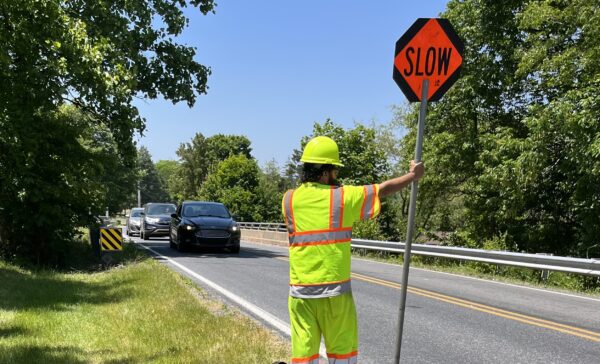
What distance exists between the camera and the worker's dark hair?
3031 millimetres

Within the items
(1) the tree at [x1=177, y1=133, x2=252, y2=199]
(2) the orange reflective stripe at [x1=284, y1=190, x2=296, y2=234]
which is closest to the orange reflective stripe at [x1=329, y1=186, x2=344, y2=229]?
(2) the orange reflective stripe at [x1=284, y1=190, x2=296, y2=234]

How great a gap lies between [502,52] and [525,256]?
12.8 m

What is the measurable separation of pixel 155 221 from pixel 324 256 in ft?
78.9

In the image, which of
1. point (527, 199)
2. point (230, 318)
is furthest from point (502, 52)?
point (230, 318)

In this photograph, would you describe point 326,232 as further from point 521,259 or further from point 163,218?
point 163,218

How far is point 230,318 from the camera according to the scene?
680 cm

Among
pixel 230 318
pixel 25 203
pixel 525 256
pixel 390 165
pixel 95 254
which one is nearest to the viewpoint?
pixel 230 318

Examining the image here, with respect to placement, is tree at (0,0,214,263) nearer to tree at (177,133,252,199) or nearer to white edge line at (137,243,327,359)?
white edge line at (137,243,327,359)

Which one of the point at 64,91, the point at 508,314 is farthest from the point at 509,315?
the point at 64,91

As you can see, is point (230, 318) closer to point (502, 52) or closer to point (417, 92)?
point (417, 92)

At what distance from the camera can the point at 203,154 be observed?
90188mm

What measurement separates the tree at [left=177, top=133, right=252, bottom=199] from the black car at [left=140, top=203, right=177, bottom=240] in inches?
2215

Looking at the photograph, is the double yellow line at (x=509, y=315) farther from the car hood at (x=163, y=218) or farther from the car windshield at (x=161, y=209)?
the car windshield at (x=161, y=209)

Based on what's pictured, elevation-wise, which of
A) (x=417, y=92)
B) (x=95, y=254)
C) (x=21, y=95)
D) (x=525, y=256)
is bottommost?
(x=95, y=254)
